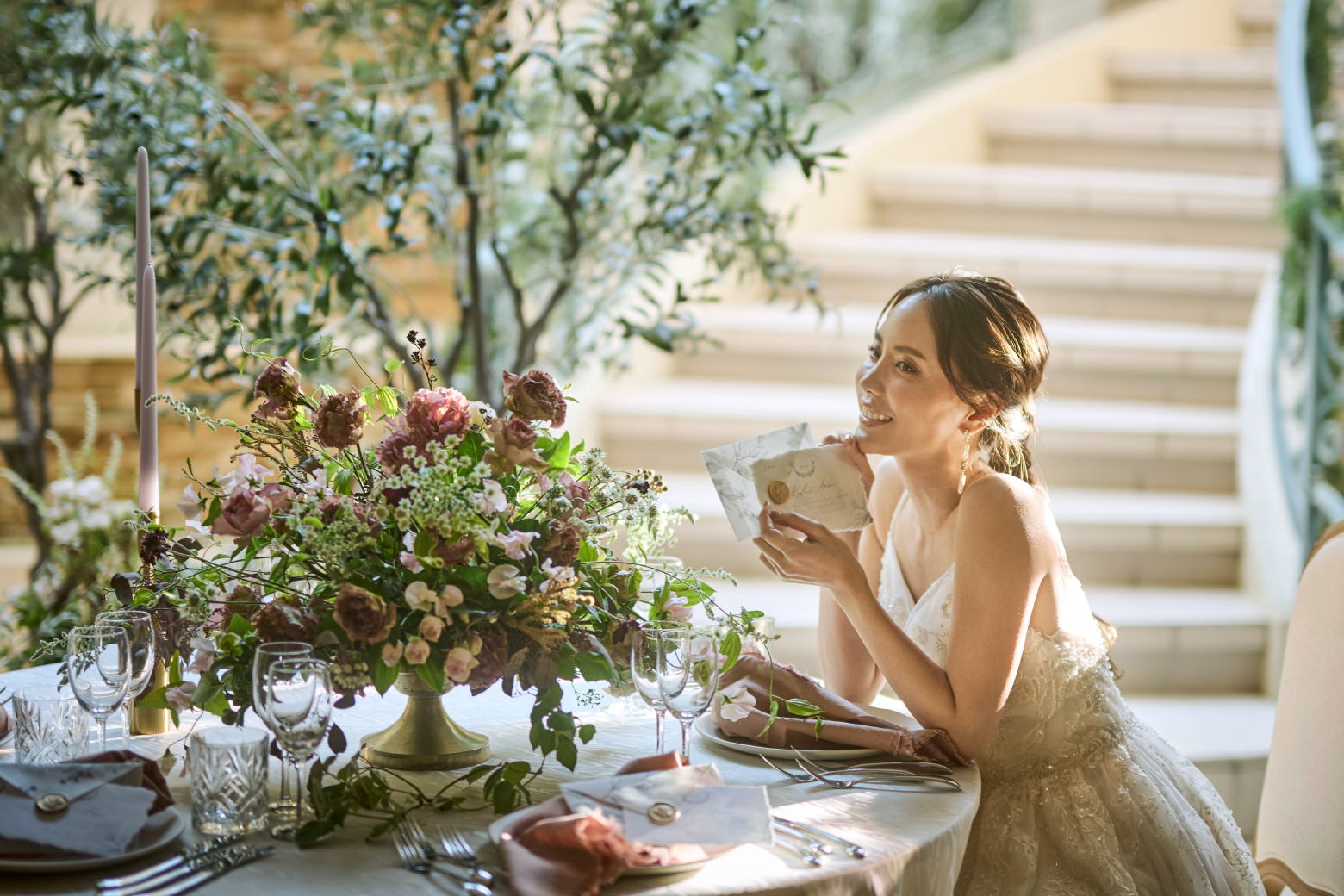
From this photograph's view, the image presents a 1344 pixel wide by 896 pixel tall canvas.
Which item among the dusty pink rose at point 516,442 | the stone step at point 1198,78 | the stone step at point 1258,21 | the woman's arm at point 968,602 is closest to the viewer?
the dusty pink rose at point 516,442

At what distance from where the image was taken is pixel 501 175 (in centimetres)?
345


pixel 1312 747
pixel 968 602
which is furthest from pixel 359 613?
pixel 1312 747

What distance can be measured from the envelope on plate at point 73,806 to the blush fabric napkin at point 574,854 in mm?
372

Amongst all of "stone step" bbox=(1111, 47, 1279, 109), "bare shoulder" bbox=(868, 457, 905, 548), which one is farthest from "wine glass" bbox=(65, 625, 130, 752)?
"stone step" bbox=(1111, 47, 1279, 109)

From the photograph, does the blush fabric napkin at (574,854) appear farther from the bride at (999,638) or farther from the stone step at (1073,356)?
the stone step at (1073,356)

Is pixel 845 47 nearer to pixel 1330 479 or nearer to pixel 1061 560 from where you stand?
pixel 1330 479

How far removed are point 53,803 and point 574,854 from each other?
0.52 m

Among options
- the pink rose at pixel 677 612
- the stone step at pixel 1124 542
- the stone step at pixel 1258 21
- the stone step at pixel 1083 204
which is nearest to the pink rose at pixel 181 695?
the pink rose at pixel 677 612

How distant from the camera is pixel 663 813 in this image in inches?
46.9

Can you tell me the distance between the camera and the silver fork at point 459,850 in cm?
114

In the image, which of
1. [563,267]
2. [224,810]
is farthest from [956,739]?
[563,267]

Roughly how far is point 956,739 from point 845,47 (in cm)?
648

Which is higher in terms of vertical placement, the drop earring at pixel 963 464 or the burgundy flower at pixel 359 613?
the drop earring at pixel 963 464

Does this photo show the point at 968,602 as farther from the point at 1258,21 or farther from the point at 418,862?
the point at 1258,21
